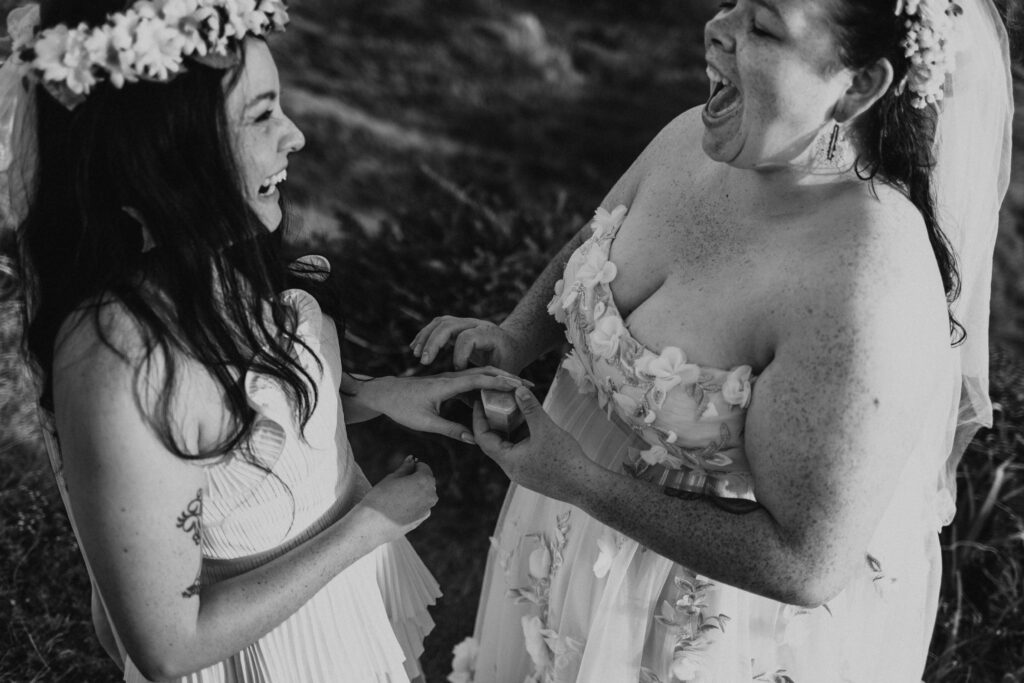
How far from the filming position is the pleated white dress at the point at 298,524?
1.49 metres

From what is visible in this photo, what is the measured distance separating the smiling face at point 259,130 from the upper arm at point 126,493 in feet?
1.00

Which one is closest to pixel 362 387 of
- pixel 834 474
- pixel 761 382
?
pixel 761 382

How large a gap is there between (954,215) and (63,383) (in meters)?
1.63

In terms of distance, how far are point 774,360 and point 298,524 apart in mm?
861

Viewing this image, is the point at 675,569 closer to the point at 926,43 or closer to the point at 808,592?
the point at 808,592

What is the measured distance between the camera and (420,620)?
6.73 feet

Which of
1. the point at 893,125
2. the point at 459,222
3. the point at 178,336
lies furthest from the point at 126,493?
the point at 459,222

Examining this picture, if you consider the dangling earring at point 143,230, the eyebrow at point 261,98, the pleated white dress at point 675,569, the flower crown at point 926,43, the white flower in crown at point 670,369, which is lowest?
the pleated white dress at point 675,569

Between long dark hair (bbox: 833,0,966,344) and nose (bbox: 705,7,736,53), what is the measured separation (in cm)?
17

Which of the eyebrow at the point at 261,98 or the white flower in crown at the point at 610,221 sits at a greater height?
the eyebrow at the point at 261,98

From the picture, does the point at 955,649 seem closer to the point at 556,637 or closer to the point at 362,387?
the point at 556,637

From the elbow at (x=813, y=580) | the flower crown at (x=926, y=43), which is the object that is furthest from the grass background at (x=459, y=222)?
the flower crown at (x=926, y=43)

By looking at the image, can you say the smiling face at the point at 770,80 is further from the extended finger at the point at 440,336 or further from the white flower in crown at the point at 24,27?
the white flower in crown at the point at 24,27

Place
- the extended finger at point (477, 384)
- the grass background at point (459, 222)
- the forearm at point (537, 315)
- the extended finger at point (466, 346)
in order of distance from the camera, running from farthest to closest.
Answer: the grass background at point (459, 222) < the forearm at point (537, 315) < the extended finger at point (466, 346) < the extended finger at point (477, 384)
